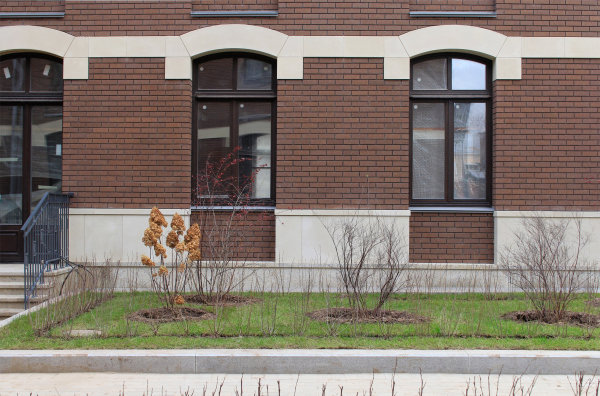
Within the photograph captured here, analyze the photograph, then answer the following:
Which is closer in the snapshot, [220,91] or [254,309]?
[254,309]

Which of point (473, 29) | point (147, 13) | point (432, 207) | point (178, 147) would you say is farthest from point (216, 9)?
point (432, 207)

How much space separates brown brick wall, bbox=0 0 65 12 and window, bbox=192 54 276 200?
2754mm

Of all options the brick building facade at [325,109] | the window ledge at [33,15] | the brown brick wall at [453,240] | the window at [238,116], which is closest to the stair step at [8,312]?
the brick building facade at [325,109]

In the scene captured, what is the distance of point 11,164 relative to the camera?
10.5 metres

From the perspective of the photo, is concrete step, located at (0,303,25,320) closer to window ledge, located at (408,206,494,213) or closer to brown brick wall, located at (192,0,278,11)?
brown brick wall, located at (192,0,278,11)

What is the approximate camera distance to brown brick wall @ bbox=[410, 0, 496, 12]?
10.0 metres

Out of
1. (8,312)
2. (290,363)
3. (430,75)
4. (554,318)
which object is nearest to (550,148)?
(430,75)

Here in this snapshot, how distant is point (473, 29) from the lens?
9.88 m

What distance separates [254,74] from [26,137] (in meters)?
4.48

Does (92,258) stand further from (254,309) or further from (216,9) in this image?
(216,9)

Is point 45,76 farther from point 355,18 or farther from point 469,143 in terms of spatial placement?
point 469,143

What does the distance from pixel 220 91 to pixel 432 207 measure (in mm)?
4474

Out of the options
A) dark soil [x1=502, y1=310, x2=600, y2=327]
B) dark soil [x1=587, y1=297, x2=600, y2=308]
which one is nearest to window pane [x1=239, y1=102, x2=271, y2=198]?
dark soil [x1=502, y1=310, x2=600, y2=327]

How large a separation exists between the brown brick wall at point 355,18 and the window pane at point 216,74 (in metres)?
0.74
